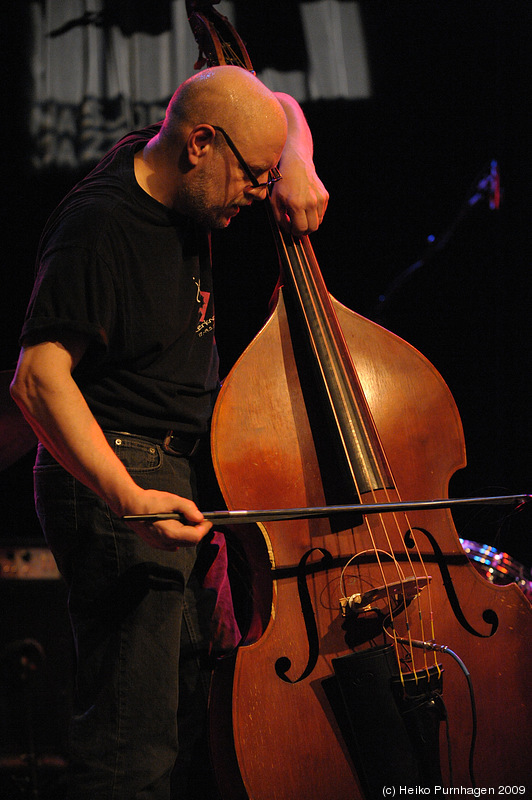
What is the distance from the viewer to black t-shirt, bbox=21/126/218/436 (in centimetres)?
113

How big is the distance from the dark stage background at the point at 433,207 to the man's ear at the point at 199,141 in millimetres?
1346

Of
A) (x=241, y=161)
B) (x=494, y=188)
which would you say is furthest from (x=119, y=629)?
(x=494, y=188)

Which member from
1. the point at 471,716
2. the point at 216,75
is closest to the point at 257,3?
the point at 216,75

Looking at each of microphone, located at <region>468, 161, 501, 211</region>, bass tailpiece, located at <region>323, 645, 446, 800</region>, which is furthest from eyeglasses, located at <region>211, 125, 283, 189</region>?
microphone, located at <region>468, 161, 501, 211</region>

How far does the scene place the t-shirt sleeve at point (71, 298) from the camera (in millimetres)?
1081

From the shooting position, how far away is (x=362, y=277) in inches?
111

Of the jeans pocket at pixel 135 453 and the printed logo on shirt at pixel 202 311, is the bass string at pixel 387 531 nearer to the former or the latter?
the printed logo on shirt at pixel 202 311

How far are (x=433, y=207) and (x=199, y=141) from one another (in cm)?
178

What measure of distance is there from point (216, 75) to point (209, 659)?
4.17ft

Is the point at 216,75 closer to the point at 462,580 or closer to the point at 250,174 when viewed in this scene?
the point at 250,174

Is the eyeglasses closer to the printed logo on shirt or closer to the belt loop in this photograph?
the printed logo on shirt

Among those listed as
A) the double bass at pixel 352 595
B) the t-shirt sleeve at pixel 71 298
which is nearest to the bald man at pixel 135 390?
the t-shirt sleeve at pixel 71 298

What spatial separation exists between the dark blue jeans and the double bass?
0.37ft

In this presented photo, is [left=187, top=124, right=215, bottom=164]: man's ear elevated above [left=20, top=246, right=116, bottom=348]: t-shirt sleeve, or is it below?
above
